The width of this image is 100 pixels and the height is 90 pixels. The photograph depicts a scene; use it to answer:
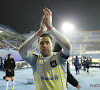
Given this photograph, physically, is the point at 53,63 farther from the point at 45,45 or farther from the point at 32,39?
the point at 32,39

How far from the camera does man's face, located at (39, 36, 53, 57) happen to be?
1626 mm

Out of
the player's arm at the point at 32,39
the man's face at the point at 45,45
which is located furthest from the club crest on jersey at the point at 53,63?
the player's arm at the point at 32,39

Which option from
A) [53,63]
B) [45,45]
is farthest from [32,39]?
[53,63]

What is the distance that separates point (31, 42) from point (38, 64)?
292mm

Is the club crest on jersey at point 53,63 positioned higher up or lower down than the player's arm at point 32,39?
lower down

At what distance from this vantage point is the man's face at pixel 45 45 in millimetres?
1626

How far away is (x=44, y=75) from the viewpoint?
5.30 feet

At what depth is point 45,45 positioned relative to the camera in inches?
63.7

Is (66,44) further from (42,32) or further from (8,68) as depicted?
(8,68)

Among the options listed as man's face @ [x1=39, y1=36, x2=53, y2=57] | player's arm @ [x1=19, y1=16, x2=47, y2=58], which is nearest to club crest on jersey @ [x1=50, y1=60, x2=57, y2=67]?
man's face @ [x1=39, y1=36, x2=53, y2=57]

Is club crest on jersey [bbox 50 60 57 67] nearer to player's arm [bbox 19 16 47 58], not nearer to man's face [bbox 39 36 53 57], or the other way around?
man's face [bbox 39 36 53 57]

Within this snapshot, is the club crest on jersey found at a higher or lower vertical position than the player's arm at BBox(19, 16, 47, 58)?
lower

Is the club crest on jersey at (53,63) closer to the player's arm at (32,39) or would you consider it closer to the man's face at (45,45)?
the man's face at (45,45)

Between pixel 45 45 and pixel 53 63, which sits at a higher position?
pixel 45 45
